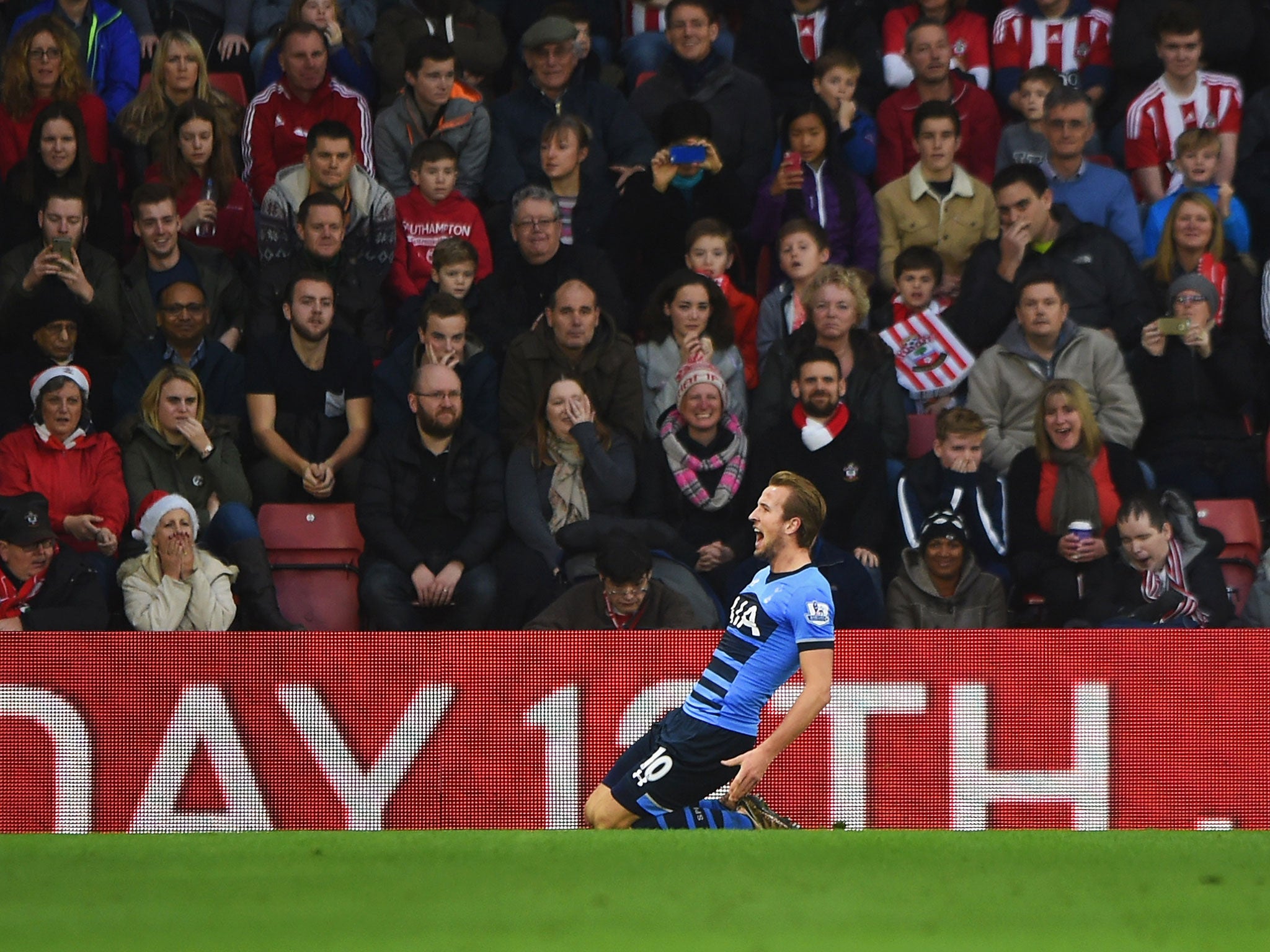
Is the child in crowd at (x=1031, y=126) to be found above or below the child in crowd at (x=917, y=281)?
above

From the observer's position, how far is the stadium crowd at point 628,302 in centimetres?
848

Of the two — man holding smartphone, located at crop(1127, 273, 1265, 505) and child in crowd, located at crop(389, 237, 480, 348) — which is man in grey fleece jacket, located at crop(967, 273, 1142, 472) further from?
child in crowd, located at crop(389, 237, 480, 348)

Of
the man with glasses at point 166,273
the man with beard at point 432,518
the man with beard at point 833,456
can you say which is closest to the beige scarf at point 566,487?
the man with beard at point 432,518

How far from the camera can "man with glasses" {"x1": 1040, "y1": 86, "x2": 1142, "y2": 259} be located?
1004cm

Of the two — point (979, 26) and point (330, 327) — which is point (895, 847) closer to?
point (330, 327)

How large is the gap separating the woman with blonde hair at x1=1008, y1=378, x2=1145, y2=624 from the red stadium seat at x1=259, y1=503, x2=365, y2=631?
3.19m

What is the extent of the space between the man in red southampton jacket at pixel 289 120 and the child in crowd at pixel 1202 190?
4.41 m

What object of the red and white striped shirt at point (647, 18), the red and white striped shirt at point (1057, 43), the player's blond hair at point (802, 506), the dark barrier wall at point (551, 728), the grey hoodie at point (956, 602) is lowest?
the dark barrier wall at point (551, 728)

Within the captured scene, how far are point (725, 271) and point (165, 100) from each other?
129 inches

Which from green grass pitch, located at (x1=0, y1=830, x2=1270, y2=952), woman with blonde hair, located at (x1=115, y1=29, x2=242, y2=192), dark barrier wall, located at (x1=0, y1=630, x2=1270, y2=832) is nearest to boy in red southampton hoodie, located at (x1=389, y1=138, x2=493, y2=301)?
woman with blonde hair, located at (x1=115, y1=29, x2=242, y2=192)

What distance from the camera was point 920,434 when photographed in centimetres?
945

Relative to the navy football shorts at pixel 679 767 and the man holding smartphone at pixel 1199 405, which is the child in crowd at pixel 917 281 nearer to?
the man holding smartphone at pixel 1199 405

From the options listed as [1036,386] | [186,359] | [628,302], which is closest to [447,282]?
[628,302]

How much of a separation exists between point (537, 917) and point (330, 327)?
5.41 m
